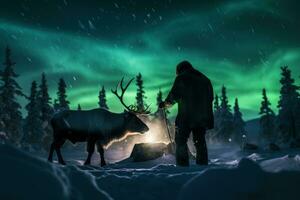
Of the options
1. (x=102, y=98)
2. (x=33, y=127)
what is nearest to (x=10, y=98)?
(x=33, y=127)

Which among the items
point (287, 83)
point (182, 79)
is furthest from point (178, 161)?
point (287, 83)

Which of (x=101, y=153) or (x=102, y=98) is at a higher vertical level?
(x=102, y=98)

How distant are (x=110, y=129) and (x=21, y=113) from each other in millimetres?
35028

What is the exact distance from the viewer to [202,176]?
3705mm

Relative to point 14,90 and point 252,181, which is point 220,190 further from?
point 14,90

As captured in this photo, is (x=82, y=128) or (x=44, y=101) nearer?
(x=82, y=128)

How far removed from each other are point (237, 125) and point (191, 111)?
65466 mm

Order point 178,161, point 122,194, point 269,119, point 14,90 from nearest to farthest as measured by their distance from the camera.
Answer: point 122,194 < point 178,161 < point 14,90 < point 269,119

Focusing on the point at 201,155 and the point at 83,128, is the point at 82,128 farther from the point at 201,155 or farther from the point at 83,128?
the point at 201,155

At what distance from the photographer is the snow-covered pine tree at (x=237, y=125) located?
71.4 m

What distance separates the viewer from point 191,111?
8922mm

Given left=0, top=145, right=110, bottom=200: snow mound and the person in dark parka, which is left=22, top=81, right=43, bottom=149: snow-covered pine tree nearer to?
the person in dark parka

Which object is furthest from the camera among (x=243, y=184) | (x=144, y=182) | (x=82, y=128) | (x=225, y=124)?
(x=225, y=124)

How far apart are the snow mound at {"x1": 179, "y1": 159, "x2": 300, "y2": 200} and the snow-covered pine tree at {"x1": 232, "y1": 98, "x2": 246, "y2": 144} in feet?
228
